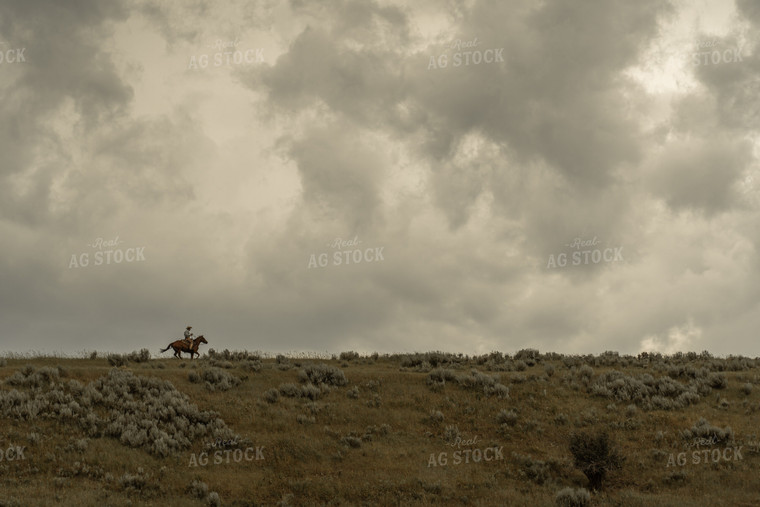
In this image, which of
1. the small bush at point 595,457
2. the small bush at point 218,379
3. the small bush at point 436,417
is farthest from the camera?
the small bush at point 218,379

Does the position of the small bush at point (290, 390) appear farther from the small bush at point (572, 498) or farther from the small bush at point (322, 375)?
the small bush at point (572, 498)

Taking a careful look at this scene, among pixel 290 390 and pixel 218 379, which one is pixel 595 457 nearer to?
pixel 290 390

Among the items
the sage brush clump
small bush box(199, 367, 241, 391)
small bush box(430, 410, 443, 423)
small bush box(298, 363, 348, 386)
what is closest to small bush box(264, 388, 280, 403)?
small bush box(199, 367, 241, 391)

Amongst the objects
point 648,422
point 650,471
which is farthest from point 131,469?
point 648,422

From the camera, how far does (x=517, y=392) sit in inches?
1399

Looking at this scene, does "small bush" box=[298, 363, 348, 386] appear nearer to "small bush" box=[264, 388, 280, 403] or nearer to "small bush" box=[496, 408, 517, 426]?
"small bush" box=[264, 388, 280, 403]

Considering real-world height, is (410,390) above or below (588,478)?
above

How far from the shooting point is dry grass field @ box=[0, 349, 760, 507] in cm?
2517

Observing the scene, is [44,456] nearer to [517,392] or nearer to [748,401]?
[517,392]

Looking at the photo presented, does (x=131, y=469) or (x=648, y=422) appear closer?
(x=131, y=469)

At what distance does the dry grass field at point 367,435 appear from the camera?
25.2m

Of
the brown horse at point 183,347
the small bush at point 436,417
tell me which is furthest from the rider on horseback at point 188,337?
the small bush at point 436,417

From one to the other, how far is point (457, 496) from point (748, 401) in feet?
64.5

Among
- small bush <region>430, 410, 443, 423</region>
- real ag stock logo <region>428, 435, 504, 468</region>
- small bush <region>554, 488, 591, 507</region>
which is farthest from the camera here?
small bush <region>430, 410, 443, 423</region>
